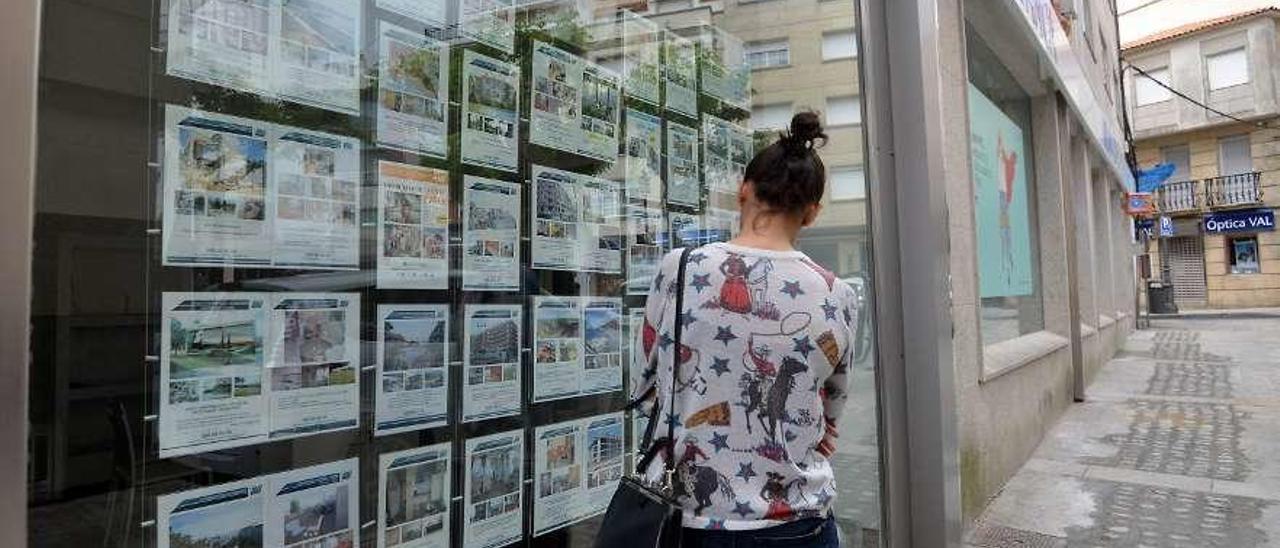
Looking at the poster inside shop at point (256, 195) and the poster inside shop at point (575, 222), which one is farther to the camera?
the poster inside shop at point (575, 222)

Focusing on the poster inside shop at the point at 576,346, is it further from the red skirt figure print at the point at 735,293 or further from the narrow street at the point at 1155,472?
the narrow street at the point at 1155,472

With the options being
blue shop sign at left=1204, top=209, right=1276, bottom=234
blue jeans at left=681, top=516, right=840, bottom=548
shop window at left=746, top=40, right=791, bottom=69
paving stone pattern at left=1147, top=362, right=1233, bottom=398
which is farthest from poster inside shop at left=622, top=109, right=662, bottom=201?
blue shop sign at left=1204, top=209, right=1276, bottom=234

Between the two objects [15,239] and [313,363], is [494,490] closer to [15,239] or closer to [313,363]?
[313,363]

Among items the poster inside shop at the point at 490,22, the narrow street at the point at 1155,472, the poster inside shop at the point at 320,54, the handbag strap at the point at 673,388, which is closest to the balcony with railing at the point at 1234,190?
the narrow street at the point at 1155,472

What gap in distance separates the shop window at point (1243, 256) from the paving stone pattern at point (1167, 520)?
107 ft

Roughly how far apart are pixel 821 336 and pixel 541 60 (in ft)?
4.19

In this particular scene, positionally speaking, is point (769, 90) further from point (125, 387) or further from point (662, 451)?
point (125, 387)

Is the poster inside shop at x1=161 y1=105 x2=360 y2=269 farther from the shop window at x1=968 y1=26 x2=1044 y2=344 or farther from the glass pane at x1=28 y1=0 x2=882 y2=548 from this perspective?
the shop window at x1=968 y1=26 x2=1044 y2=344

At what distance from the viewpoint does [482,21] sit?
2238 mm

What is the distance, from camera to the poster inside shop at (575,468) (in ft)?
7.73

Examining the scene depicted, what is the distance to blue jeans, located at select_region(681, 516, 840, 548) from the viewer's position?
1.65 metres

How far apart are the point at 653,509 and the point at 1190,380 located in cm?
1163

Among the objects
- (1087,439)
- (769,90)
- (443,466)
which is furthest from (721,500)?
(1087,439)

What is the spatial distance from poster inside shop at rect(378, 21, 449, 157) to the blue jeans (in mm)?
1148
